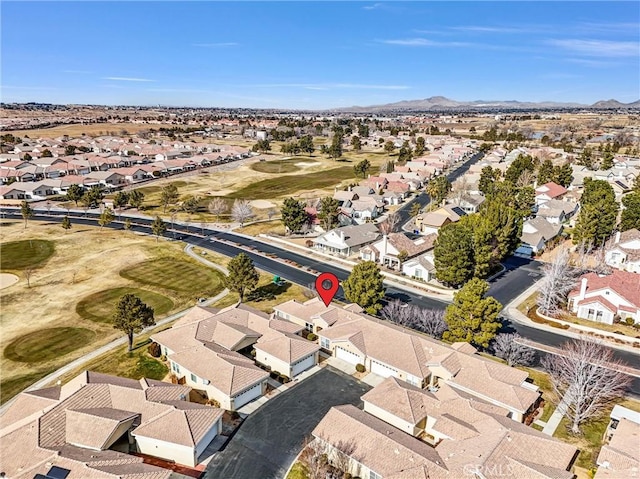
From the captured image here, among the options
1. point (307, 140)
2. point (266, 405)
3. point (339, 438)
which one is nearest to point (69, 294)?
point (266, 405)

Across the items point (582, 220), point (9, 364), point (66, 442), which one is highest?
point (582, 220)

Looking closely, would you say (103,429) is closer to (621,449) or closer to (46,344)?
(46,344)

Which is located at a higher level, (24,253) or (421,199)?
(421,199)

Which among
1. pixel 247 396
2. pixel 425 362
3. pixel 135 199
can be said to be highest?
pixel 135 199

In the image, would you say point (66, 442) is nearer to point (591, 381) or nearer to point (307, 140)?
point (591, 381)

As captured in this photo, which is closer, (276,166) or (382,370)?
(382,370)

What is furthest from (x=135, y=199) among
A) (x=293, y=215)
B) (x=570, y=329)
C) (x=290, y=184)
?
(x=570, y=329)

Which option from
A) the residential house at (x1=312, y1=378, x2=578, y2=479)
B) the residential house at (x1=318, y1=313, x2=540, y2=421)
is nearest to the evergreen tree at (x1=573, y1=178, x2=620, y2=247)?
the residential house at (x1=318, y1=313, x2=540, y2=421)
